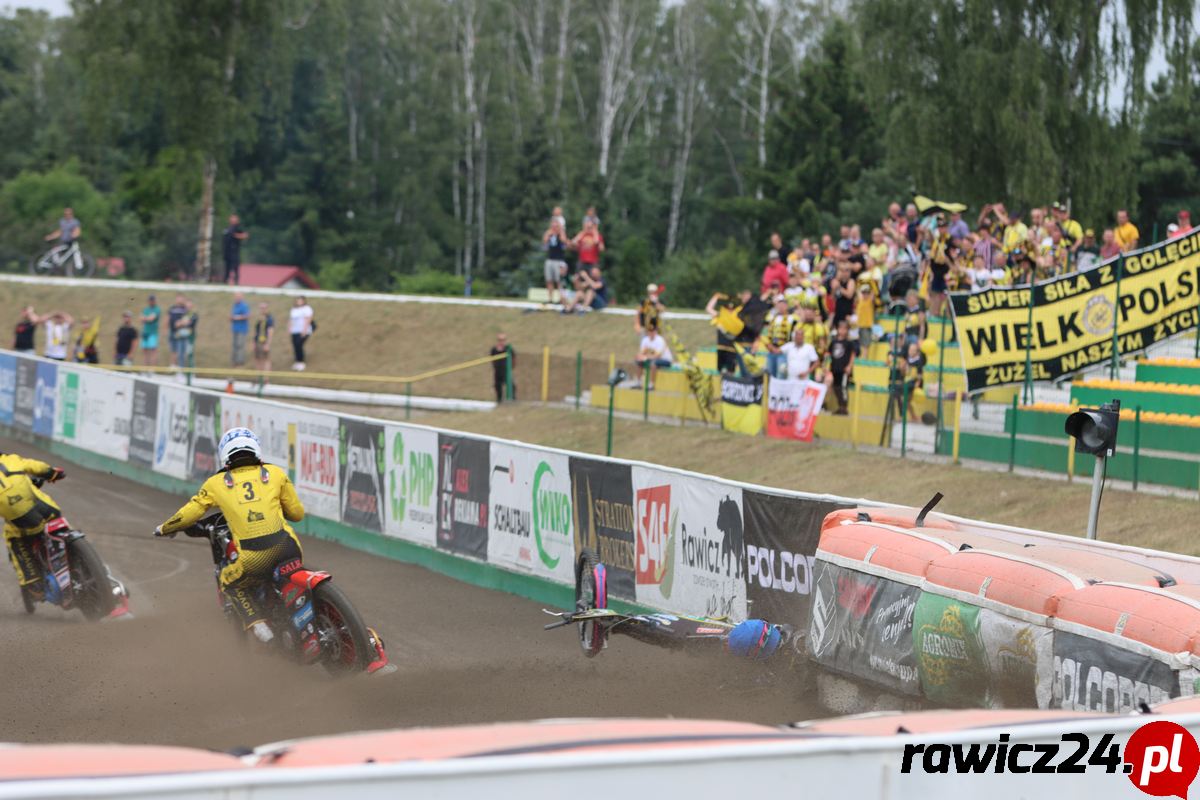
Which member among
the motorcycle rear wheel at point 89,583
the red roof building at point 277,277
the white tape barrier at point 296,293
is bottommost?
the motorcycle rear wheel at point 89,583

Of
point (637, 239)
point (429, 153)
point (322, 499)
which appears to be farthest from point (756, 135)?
point (322, 499)

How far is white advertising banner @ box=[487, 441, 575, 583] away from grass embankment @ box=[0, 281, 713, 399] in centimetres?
1414

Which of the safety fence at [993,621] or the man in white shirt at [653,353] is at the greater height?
the man in white shirt at [653,353]

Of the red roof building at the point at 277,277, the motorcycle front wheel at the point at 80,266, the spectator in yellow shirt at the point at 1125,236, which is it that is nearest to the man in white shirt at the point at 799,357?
the spectator in yellow shirt at the point at 1125,236

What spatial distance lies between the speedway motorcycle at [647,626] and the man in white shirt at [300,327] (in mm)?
24073

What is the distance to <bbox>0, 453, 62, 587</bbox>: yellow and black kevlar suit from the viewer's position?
12664mm

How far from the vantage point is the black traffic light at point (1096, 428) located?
10.4 meters

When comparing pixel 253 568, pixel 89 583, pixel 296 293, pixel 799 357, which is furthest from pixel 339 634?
pixel 296 293

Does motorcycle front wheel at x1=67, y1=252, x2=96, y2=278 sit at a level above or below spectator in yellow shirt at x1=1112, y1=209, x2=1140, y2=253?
below

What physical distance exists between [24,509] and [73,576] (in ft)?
2.38

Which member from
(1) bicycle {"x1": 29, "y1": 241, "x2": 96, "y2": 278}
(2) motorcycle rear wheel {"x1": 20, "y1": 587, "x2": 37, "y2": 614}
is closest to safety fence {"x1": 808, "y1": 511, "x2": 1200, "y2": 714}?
(2) motorcycle rear wheel {"x1": 20, "y1": 587, "x2": 37, "y2": 614}

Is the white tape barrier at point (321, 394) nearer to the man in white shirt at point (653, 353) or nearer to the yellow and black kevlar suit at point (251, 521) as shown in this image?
the man in white shirt at point (653, 353)

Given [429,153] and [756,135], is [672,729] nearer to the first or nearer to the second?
[756,135]

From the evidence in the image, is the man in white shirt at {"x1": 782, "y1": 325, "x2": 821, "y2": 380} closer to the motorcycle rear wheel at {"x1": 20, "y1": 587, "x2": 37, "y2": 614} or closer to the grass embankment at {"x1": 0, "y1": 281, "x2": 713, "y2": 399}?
the grass embankment at {"x1": 0, "y1": 281, "x2": 713, "y2": 399}
